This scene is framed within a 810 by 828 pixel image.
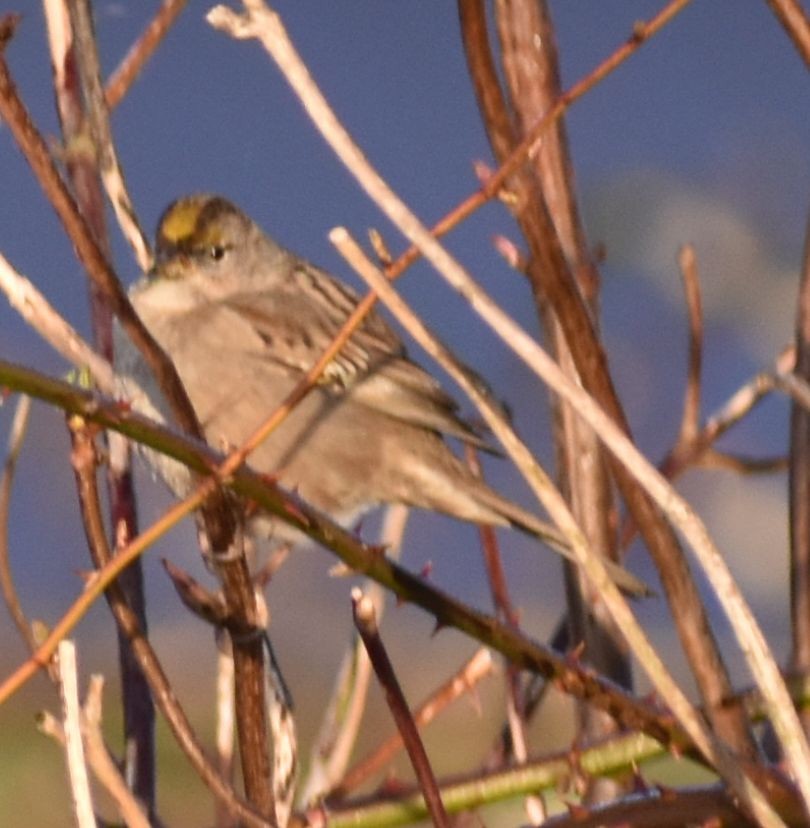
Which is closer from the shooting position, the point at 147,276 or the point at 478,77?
the point at 478,77

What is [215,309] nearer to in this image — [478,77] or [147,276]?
[147,276]

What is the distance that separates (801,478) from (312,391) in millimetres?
1402

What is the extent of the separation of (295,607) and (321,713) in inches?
25.5

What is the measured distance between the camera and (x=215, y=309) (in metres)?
3.74

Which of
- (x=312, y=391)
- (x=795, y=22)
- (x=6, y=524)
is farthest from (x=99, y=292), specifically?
(x=312, y=391)

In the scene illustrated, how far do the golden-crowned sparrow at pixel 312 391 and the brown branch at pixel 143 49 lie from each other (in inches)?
43.7

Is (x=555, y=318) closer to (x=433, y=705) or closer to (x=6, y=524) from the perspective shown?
(x=433, y=705)

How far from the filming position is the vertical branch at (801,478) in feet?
6.92

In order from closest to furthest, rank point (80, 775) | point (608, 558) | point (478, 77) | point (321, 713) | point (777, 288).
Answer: point (80, 775) → point (478, 77) → point (608, 558) → point (777, 288) → point (321, 713)

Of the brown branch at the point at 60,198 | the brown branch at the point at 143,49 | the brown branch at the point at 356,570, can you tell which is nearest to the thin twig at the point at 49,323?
the brown branch at the point at 60,198

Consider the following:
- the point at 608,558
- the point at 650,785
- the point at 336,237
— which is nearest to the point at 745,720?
the point at 650,785

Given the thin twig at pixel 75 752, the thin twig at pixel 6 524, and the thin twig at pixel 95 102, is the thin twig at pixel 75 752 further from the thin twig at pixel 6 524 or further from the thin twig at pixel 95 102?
the thin twig at pixel 95 102

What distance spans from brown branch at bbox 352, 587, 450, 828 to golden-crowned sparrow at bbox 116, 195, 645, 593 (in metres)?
1.82

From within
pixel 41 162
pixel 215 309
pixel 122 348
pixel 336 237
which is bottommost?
pixel 336 237
